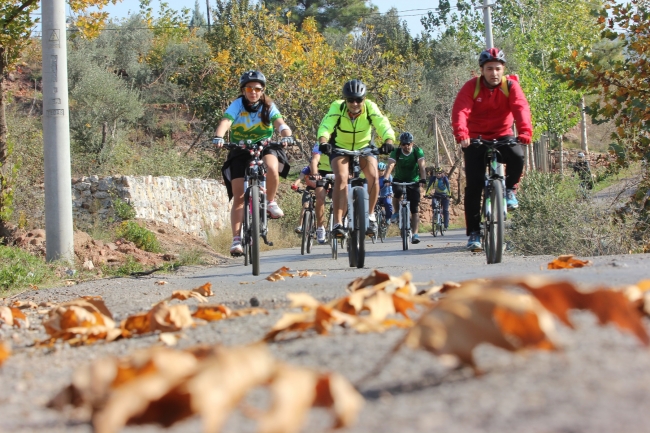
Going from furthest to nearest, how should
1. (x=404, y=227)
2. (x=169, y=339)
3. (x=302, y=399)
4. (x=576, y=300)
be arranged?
(x=404, y=227) < (x=169, y=339) < (x=576, y=300) < (x=302, y=399)

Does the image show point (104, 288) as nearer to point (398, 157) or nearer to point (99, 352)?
point (99, 352)

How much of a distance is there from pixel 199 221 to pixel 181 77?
13.3m

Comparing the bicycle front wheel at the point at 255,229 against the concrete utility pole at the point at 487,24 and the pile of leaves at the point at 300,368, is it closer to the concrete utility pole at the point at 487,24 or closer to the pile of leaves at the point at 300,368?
the pile of leaves at the point at 300,368

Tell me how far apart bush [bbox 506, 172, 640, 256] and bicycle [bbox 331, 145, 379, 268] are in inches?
119

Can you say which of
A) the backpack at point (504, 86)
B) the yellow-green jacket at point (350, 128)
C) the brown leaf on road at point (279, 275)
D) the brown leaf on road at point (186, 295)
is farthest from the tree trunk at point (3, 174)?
the brown leaf on road at point (186, 295)

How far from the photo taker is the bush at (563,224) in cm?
1051

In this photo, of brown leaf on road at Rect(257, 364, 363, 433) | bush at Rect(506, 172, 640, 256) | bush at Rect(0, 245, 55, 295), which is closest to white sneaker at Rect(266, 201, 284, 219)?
bush at Rect(0, 245, 55, 295)

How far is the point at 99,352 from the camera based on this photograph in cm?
340

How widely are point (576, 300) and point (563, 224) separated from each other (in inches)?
391

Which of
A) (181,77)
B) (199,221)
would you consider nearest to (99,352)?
(199,221)

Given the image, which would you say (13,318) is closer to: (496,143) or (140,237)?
(496,143)

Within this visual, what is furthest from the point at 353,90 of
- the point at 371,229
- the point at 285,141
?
the point at 371,229

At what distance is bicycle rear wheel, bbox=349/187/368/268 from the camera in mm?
8844

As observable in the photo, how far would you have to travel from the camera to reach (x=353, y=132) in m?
10.1
